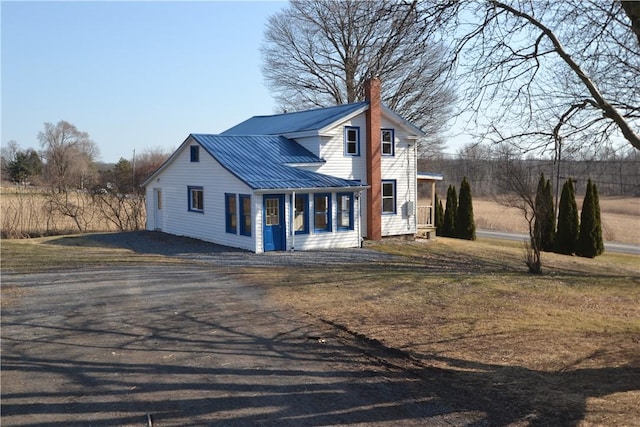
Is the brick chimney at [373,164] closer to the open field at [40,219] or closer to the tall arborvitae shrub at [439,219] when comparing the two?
the open field at [40,219]

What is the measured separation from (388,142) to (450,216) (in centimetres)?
1155

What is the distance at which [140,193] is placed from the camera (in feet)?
107

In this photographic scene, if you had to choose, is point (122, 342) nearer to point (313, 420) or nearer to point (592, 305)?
point (313, 420)

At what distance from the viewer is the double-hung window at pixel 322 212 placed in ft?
76.3

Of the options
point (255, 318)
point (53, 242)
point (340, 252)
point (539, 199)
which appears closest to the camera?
point (255, 318)

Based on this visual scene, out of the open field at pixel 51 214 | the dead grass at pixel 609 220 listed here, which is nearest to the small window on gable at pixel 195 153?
the open field at pixel 51 214

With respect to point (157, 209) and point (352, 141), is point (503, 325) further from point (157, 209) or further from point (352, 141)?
point (157, 209)

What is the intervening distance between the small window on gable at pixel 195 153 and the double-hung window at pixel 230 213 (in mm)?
3072

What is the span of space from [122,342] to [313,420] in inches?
162

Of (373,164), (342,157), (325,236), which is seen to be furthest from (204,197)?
(373,164)

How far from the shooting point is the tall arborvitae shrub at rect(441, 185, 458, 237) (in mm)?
36781

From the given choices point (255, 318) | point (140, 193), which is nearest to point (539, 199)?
point (255, 318)

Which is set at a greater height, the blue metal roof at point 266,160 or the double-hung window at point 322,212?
the blue metal roof at point 266,160

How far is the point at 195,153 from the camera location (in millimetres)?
25391
